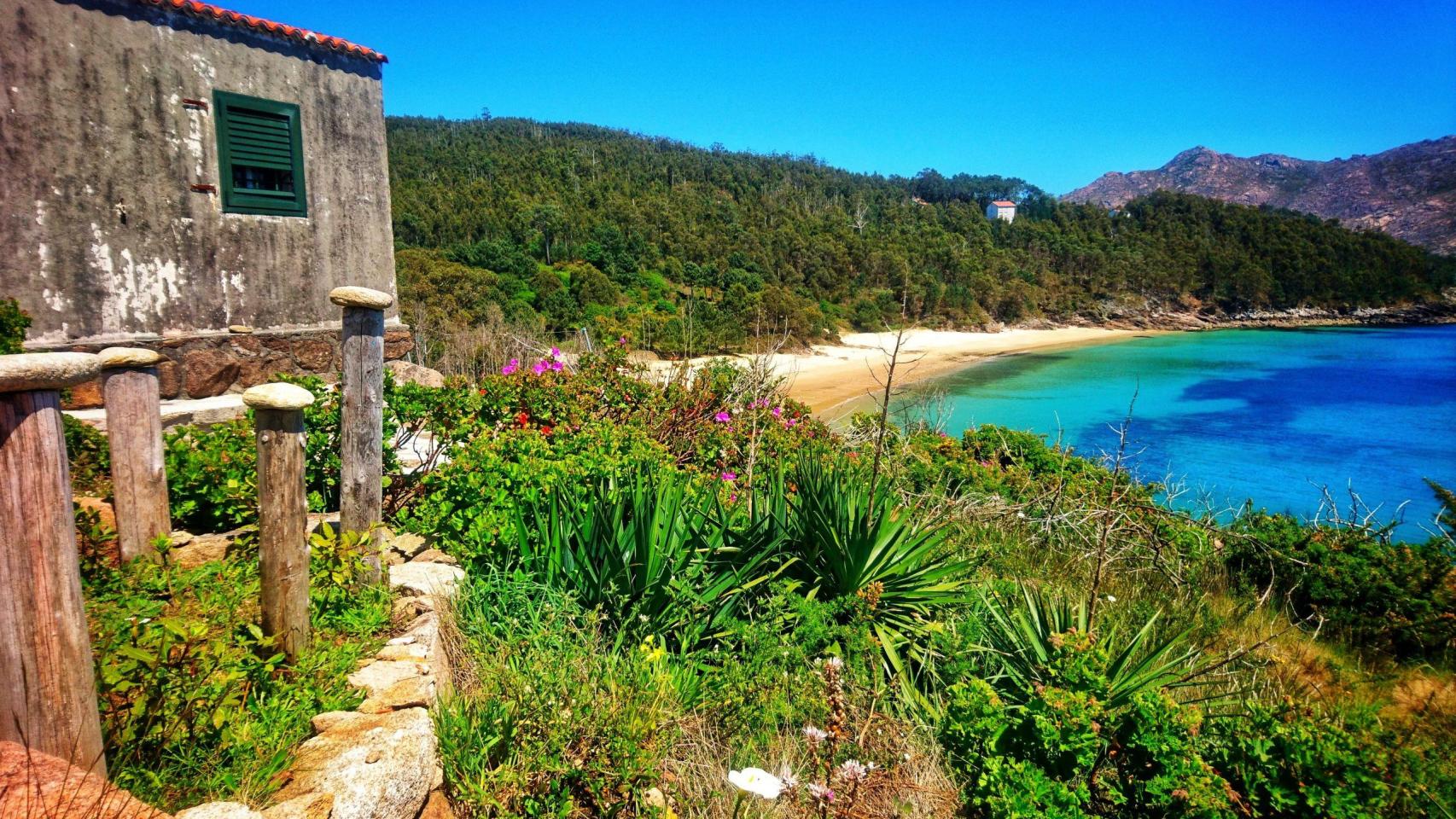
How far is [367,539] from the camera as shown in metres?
3.47

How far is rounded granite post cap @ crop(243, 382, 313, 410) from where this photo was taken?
2.71m

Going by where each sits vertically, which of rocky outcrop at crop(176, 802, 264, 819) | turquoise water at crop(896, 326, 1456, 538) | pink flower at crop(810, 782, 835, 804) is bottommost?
turquoise water at crop(896, 326, 1456, 538)

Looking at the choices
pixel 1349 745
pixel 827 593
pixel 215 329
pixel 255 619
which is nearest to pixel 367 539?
pixel 255 619

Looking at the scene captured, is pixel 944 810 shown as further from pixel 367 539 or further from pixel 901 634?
pixel 367 539

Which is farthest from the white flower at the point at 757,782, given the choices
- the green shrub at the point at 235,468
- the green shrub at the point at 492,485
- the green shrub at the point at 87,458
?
the green shrub at the point at 87,458

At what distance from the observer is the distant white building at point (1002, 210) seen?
238 feet

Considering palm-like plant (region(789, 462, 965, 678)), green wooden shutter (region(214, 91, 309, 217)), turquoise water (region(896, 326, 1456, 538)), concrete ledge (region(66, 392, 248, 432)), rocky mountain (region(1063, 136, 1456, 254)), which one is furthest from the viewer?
rocky mountain (region(1063, 136, 1456, 254))

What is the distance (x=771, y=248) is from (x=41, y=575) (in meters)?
40.7

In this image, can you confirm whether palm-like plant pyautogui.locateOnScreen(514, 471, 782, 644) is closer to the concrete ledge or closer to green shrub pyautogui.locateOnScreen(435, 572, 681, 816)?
green shrub pyautogui.locateOnScreen(435, 572, 681, 816)

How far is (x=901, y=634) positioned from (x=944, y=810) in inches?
53.3

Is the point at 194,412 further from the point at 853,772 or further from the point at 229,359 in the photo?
the point at 853,772

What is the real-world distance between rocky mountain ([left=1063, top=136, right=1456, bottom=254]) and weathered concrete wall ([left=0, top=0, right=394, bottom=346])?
310ft

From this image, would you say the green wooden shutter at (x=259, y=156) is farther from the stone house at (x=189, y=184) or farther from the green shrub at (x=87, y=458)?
the green shrub at (x=87, y=458)

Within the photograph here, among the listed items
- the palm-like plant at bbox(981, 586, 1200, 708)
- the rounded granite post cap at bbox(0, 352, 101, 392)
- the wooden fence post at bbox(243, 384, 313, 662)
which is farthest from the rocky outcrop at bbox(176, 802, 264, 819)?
the palm-like plant at bbox(981, 586, 1200, 708)
